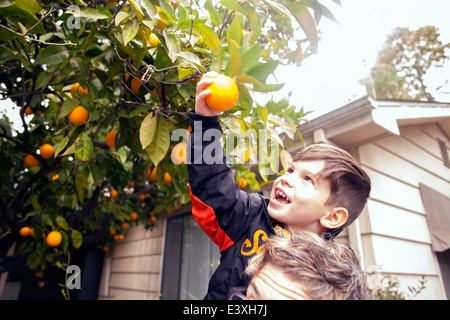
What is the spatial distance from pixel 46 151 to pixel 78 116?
0.61 m

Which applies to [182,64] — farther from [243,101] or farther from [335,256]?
[335,256]

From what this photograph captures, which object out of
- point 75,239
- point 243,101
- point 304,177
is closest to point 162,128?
point 243,101

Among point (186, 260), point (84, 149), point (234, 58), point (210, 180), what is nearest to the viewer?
point (234, 58)

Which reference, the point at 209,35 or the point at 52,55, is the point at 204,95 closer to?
the point at 209,35

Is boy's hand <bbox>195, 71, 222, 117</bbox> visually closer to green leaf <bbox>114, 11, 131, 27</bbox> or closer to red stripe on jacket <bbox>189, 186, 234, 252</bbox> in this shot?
red stripe on jacket <bbox>189, 186, 234, 252</bbox>

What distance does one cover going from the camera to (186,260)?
4832mm

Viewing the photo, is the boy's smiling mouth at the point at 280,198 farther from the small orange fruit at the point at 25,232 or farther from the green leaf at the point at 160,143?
the small orange fruit at the point at 25,232

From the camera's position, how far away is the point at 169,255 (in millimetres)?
5199

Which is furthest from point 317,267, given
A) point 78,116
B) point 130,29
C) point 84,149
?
point 78,116

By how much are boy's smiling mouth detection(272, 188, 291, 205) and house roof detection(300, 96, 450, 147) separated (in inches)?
61.4

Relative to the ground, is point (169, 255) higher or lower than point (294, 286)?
higher

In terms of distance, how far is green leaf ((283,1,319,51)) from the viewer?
2.89 ft

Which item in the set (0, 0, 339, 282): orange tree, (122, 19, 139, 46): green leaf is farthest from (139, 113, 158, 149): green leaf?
(122, 19, 139, 46): green leaf
